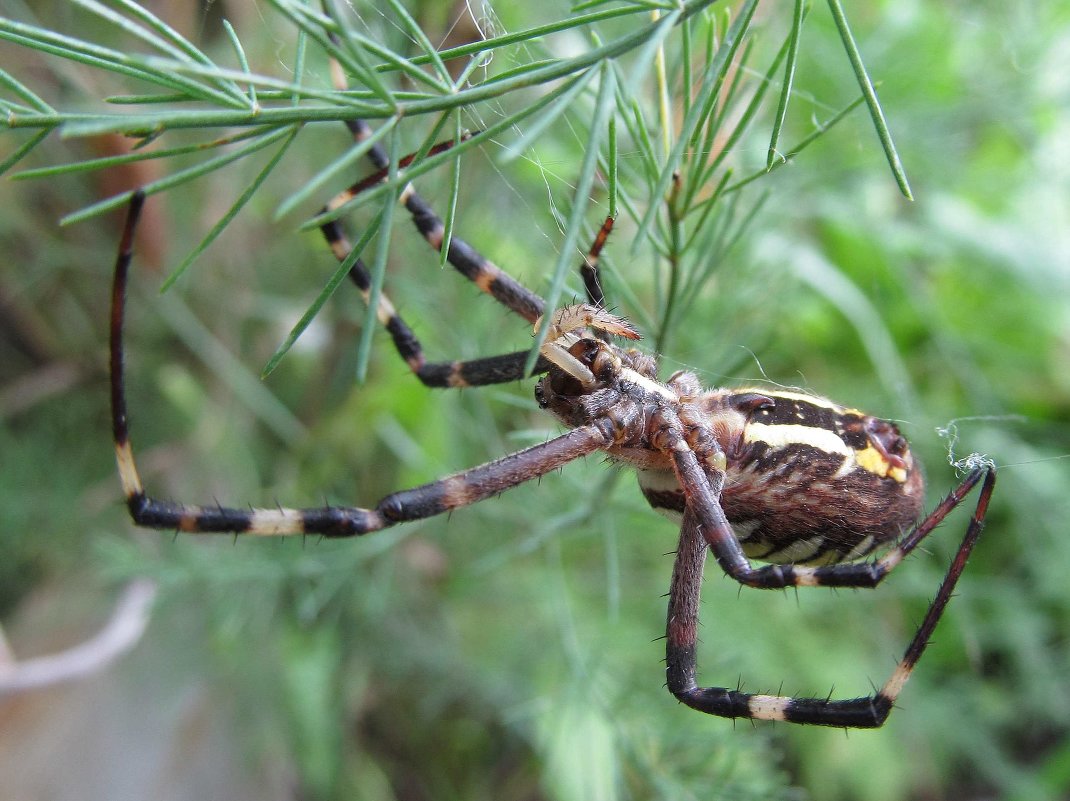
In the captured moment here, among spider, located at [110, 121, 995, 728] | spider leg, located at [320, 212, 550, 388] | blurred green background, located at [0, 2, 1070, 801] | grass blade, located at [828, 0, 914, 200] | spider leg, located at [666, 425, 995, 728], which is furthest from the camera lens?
blurred green background, located at [0, 2, 1070, 801]

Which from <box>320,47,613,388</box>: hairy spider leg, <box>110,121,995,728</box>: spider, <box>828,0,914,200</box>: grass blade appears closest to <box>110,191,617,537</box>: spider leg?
<box>110,121,995,728</box>: spider

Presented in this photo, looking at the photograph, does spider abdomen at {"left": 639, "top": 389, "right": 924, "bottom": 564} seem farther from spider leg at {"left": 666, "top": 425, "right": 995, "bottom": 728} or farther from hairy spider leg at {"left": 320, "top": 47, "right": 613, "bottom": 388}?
hairy spider leg at {"left": 320, "top": 47, "right": 613, "bottom": 388}

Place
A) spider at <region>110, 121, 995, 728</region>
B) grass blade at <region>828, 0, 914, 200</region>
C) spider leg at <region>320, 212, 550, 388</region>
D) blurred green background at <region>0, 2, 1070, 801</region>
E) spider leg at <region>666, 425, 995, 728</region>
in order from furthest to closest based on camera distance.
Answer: blurred green background at <region>0, 2, 1070, 801</region>, spider leg at <region>320, 212, 550, 388</region>, spider at <region>110, 121, 995, 728</region>, spider leg at <region>666, 425, 995, 728</region>, grass blade at <region>828, 0, 914, 200</region>

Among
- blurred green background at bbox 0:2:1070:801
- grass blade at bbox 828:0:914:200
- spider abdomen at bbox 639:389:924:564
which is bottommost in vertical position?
blurred green background at bbox 0:2:1070:801

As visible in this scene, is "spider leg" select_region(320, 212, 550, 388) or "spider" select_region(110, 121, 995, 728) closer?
"spider" select_region(110, 121, 995, 728)

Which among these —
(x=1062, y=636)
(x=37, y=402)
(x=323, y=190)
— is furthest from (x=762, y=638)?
(x=37, y=402)

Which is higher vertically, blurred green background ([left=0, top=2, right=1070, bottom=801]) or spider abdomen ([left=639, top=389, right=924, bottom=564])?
spider abdomen ([left=639, top=389, right=924, bottom=564])

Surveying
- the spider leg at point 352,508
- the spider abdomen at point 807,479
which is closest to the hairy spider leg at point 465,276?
the spider leg at point 352,508
